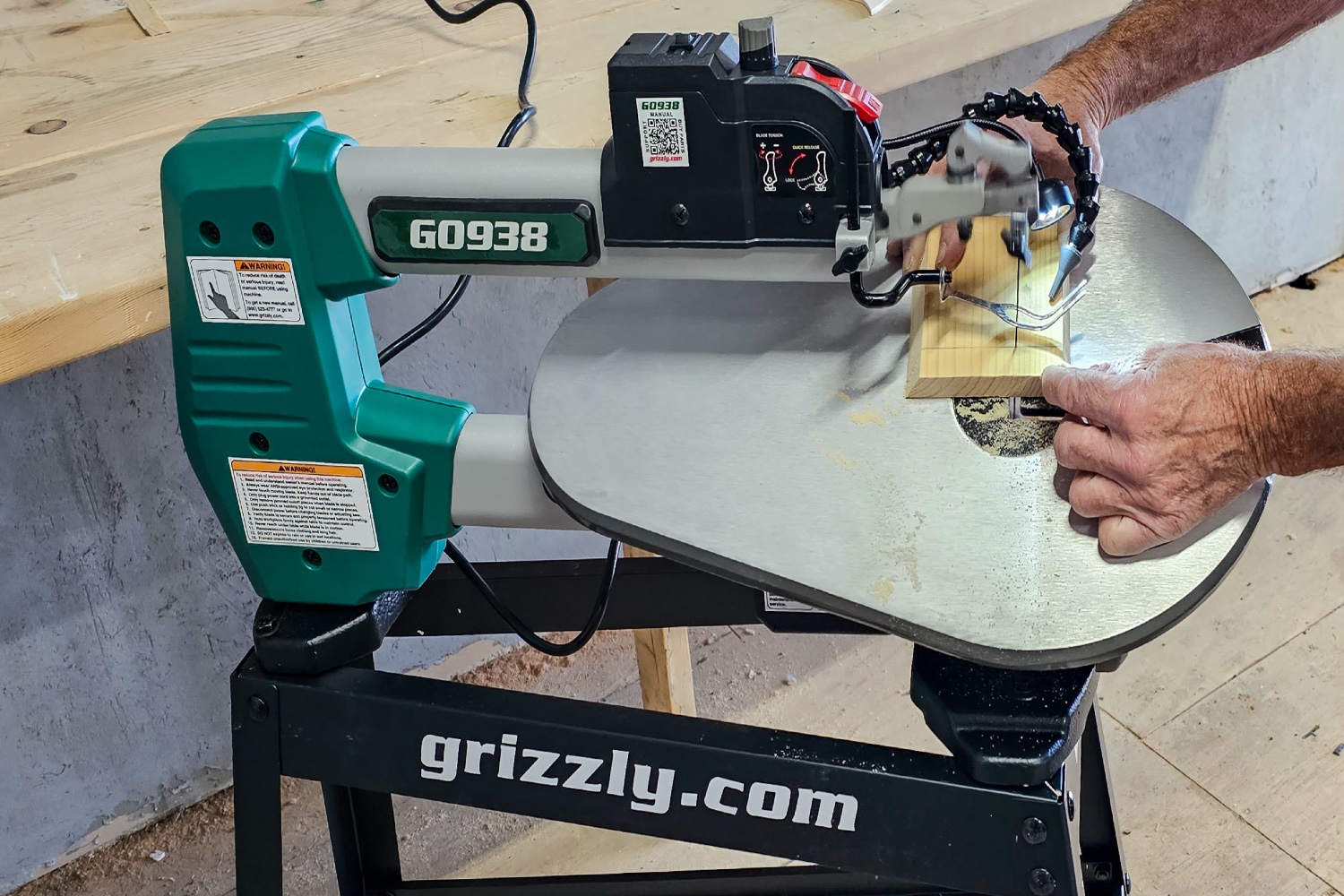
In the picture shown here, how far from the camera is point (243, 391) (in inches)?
35.4

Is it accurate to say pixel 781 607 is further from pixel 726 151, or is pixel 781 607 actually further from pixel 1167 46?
pixel 1167 46

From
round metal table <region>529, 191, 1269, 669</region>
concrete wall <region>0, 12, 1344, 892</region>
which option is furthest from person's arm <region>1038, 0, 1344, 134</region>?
concrete wall <region>0, 12, 1344, 892</region>

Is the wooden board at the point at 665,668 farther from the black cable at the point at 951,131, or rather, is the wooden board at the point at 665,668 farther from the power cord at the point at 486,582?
the black cable at the point at 951,131

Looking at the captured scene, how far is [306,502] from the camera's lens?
3.04 ft

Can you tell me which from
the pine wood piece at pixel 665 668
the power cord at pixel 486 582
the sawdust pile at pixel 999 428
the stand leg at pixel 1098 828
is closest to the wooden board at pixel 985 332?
the sawdust pile at pixel 999 428

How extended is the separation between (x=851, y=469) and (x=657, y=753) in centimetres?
24

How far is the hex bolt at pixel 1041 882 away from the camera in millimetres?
802

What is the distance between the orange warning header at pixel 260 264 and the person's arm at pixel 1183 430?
521 millimetres

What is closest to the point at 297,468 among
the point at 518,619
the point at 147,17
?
the point at 518,619

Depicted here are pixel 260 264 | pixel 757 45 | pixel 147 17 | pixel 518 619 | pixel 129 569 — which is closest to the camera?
pixel 757 45

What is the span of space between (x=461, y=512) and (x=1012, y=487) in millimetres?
395

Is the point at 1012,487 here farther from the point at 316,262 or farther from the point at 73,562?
the point at 73,562

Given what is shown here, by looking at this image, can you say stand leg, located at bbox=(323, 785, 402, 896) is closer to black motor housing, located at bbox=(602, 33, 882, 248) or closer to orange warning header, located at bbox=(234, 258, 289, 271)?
orange warning header, located at bbox=(234, 258, 289, 271)

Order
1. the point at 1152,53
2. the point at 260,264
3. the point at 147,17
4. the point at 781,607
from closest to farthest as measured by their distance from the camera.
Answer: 1. the point at 260,264
2. the point at 781,607
3. the point at 1152,53
4. the point at 147,17
